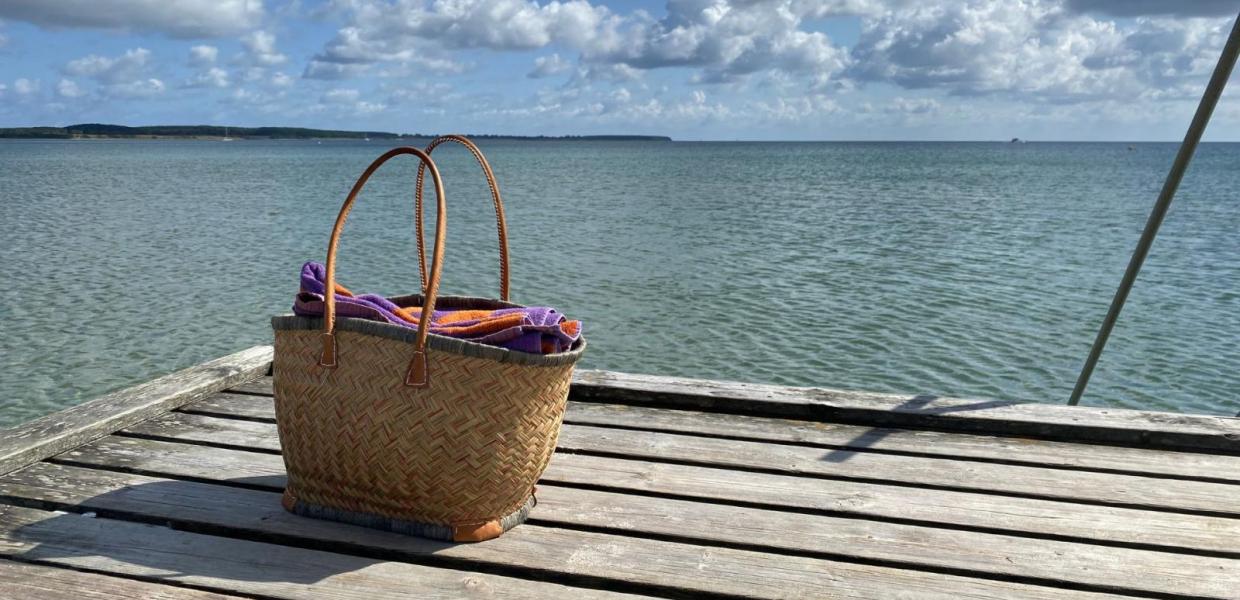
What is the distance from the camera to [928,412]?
3709 millimetres

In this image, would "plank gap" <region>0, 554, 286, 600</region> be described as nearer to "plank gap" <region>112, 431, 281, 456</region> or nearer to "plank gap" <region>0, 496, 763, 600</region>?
"plank gap" <region>0, 496, 763, 600</region>

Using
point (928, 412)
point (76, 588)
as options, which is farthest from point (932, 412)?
point (76, 588)

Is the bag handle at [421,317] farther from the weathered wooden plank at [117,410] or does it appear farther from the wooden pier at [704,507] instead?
the weathered wooden plank at [117,410]

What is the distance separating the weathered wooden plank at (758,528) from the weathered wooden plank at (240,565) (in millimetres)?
120

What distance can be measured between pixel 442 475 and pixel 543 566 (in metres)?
0.37

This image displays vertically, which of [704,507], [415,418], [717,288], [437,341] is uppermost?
[437,341]

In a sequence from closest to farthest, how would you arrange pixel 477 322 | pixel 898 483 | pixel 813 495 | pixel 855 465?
1. pixel 477 322
2. pixel 813 495
3. pixel 898 483
4. pixel 855 465

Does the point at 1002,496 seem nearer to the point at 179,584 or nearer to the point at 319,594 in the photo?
the point at 319,594

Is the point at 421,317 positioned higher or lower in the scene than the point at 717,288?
higher

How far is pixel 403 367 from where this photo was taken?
2555 mm

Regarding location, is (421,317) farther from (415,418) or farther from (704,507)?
(704,507)

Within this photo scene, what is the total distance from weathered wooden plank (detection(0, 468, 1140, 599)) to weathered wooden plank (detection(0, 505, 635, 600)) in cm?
7

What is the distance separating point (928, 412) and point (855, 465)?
22.3 inches

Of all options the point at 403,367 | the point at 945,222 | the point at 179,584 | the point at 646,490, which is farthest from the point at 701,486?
the point at 945,222
